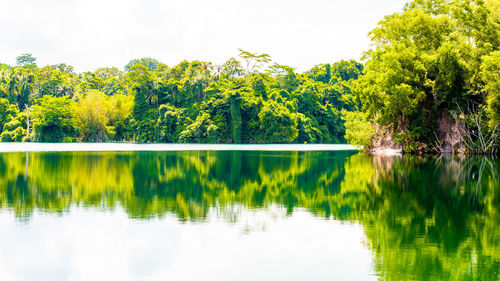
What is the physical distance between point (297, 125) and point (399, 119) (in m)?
38.0

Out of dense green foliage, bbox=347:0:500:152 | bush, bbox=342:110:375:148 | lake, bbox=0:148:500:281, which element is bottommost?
lake, bbox=0:148:500:281

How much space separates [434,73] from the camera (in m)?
35.0

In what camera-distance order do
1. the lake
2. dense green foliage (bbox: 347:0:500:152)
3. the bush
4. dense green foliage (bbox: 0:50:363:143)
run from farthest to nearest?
dense green foliage (bbox: 0:50:363:143)
the bush
dense green foliage (bbox: 347:0:500:152)
the lake

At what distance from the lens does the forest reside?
34.1 metres

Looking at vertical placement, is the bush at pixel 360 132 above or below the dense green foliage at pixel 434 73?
below

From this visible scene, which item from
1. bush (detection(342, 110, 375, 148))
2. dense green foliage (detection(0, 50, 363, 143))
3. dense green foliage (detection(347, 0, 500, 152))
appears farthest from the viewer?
dense green foliage (detection(0, 50, 363, 143))

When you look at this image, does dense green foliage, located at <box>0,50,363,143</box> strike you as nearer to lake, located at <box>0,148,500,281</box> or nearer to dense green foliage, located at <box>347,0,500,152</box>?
dense green foliage, located at <box>347,0,500,152</box>

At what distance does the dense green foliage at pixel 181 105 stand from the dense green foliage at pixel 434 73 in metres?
34.5

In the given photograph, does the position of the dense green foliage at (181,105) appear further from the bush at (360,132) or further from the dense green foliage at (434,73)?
the dense green foliage at (434,73)

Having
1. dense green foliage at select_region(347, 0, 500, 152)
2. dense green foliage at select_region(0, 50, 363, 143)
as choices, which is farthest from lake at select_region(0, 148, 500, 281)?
dense green foliage at select_region(0, 50, 363, 143)

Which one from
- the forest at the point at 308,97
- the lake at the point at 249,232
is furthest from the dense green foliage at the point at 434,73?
the lake at the point at 249,232

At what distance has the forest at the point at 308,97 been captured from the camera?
34.1 meters

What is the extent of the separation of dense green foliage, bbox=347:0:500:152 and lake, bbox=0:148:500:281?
19.1 meters

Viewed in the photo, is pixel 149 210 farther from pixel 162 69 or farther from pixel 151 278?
pixel 162 69
